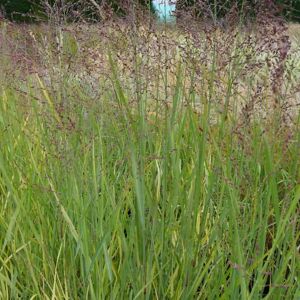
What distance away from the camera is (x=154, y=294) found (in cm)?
143

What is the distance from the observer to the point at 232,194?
120 cm

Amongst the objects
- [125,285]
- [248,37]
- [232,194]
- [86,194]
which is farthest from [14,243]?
[248,37]

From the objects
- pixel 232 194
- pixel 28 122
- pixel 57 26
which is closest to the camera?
pixel 232 194

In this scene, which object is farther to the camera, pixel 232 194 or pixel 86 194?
pixel 86 194

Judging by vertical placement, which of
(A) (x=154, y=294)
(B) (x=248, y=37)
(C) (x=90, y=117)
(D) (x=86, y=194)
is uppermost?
(B) (x=248, y=37)

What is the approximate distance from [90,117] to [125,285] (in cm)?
51

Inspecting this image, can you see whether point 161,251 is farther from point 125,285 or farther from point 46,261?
point 46,261

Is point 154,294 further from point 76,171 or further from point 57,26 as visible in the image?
point 57,26

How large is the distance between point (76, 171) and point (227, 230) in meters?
0.40

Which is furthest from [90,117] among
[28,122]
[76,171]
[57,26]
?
[28,122]

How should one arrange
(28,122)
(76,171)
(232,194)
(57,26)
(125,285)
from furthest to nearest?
(28,122), (57,26), (76,171), (125,285), (232,194)

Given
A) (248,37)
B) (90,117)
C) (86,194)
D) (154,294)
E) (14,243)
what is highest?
(248,37)

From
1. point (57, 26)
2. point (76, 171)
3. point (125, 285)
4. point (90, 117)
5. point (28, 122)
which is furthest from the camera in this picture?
point (28, 122)

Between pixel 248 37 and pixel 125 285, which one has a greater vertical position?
pixel 248 37
